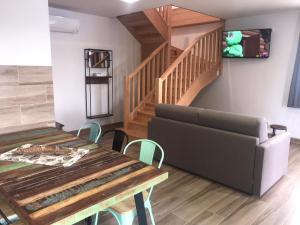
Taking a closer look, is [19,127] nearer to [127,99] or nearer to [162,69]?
[127,99]

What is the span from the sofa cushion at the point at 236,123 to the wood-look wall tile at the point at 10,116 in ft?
7.20

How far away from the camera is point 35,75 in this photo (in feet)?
9.98

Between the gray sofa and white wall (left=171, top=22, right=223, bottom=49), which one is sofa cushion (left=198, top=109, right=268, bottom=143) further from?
white wall (left=171, top=22, right=223, bottom=49)

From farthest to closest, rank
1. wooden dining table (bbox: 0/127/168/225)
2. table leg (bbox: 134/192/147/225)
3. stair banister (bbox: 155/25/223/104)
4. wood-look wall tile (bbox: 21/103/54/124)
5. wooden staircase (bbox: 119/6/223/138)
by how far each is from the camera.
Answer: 1. wooden staircase (bbox: 119/6/223/138)
2. stair banister (bbox: 155/25/223/104)
3. wood-look wall tile (bbox: 21/103/54/124)
4. table leg (bbox: 134/192/147/225)
5. wooden dining table (bbox: 0/127/168/225)

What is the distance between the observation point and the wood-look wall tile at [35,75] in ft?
9.62

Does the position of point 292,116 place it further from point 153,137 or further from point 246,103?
point 153,137

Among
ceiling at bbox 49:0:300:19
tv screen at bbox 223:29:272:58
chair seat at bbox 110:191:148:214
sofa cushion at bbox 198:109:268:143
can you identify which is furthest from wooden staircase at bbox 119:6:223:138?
chair seat at bbox 110:191:148:214

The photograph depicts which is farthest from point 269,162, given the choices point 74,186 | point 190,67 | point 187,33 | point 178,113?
point 187,33

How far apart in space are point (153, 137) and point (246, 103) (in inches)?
111

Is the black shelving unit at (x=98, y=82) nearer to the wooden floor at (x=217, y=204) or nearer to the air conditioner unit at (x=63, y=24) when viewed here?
the air conditioner unit at (x=63, y=24)

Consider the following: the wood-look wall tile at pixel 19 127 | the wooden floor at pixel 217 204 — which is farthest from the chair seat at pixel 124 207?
the wood-look wall tile at pixel 19 127

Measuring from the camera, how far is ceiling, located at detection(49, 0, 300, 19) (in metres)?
4.02

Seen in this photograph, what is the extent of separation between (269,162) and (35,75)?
291 centimetres

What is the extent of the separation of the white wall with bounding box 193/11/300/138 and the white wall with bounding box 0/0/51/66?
408cm
